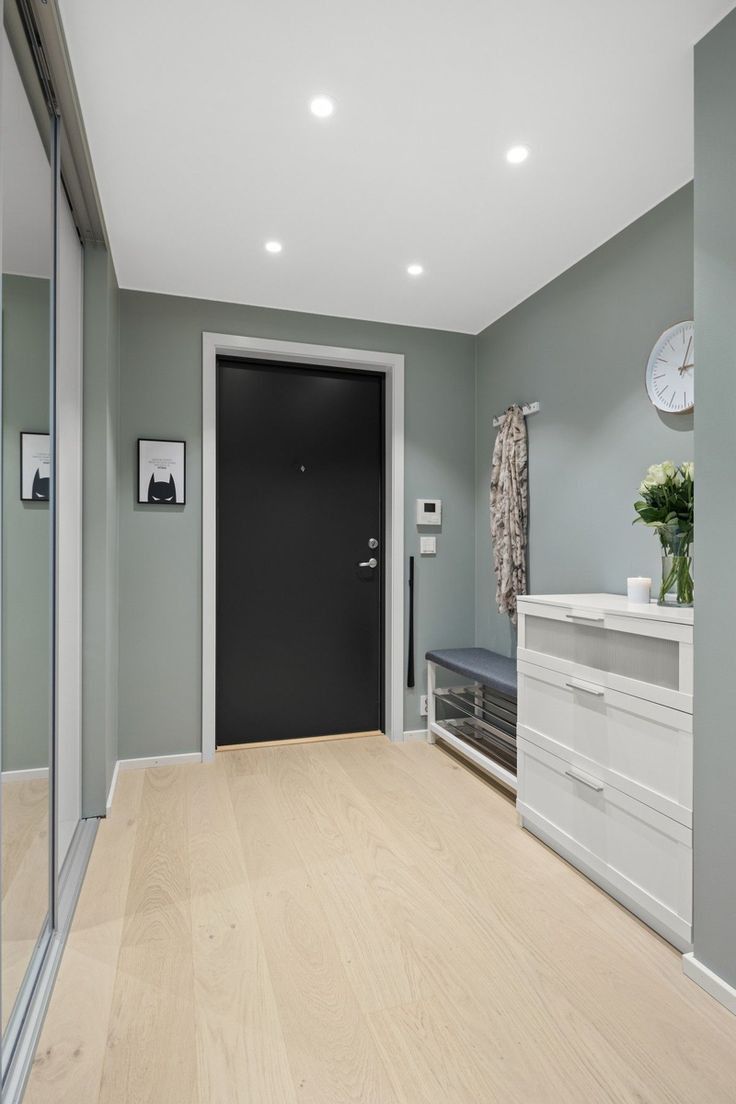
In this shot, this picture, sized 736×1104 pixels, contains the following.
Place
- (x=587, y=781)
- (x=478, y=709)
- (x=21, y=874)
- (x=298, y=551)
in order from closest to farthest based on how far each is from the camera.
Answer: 1. (x=21, y=874)
2. (x=587, y=781)
3. (x=478, y=709)
4. (x=298, y=551)

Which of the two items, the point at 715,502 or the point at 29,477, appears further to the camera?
the point at 715,502

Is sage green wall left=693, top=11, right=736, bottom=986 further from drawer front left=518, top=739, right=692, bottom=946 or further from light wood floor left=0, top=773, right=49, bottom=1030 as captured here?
light wood floor left=0, top=773, right=49, bottom=1030

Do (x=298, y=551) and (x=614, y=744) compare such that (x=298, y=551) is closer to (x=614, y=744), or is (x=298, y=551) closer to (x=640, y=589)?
(x=640, y=589)

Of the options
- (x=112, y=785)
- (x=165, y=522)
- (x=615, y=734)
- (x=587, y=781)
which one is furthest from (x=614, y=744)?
(x=165, y=522)

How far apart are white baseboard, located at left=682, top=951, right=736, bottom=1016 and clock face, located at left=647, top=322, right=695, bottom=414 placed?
1.70m

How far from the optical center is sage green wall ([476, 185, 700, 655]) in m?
2.36

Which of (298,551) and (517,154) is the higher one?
(517,154)

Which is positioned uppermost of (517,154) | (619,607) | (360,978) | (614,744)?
(517,154)

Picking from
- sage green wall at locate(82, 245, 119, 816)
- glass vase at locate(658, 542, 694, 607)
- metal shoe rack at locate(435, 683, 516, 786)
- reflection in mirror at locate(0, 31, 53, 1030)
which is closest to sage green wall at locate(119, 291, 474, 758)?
sage green wall at locate(82, 245, 119, 816)

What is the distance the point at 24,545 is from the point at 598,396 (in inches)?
90.3

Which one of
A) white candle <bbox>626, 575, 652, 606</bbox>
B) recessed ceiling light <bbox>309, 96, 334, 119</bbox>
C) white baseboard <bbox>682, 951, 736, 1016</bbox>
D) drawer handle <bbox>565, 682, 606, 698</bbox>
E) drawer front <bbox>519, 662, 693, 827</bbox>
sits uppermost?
recessed ceiling light <bbox>309, 96, 334, 119</bbox>

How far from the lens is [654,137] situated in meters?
1.98

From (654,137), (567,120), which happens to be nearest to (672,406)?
(654,137)

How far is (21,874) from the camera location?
1.45 meters
